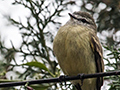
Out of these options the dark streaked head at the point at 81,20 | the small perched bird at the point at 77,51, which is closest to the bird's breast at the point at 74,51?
the small perched bird at the point at 77,51

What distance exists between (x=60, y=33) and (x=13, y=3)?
1.05 metres

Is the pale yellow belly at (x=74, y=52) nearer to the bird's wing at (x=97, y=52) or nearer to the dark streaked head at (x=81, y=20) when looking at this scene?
the bird's wing at (x=97, y=52)

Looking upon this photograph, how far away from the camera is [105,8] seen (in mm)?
4598

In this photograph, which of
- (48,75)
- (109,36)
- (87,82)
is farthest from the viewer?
(109,36)

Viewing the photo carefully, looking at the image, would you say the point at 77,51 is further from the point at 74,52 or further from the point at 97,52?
the point at 97,52

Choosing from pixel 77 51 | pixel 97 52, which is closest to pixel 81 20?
pixel 97 52

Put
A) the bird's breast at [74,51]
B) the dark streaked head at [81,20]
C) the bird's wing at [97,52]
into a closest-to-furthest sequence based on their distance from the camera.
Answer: the bird's breast at [74,51], the bird's wing at [97,52], the dark streaked head at [81,20]

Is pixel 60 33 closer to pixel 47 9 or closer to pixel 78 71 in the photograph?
pixel 78 71

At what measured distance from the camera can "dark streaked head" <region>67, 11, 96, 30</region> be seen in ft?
11.4

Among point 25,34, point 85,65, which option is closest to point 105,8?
point 25,34

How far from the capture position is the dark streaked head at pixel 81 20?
3.46 metres

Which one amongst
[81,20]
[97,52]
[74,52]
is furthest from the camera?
[81,20]

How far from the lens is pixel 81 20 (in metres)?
3.54

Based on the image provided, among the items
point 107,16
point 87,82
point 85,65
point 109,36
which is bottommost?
point 87,82
